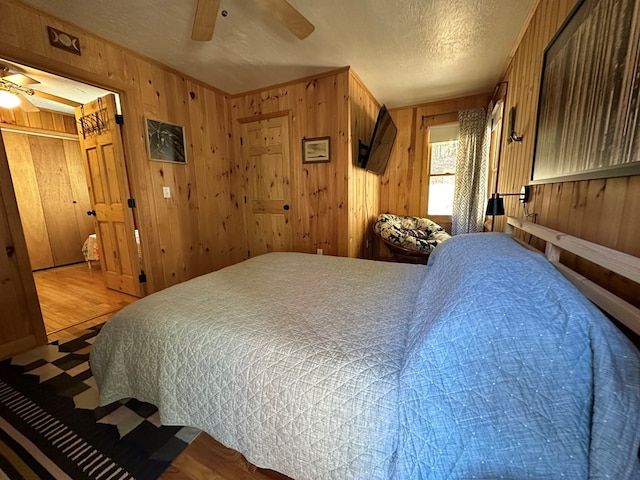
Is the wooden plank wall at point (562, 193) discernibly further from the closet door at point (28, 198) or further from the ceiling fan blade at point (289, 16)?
the closet door at point (28, 198)

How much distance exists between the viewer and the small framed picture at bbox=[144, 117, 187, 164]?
260 cm

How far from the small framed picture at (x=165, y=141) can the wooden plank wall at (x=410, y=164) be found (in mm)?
3073

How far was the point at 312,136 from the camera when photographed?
10.1 ft

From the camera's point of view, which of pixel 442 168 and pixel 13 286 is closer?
pixel 13 286

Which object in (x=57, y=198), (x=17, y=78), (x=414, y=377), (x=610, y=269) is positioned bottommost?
(x=414, y=377)

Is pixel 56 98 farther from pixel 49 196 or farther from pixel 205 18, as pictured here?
pixel 205 18

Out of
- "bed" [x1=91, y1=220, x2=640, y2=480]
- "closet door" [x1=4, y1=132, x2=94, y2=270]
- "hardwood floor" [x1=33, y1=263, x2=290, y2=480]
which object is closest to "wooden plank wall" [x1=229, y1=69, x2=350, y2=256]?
"bed" [x1=91, y1=220, x2=640, y2=480]

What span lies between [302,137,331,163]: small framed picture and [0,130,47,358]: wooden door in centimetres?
257

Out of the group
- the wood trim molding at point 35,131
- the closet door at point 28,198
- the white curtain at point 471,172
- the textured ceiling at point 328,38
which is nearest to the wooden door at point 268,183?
the textured ceiling at point 328,38

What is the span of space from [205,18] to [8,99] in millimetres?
2859

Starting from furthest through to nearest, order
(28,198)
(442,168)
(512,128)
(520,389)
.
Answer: (28,198), (442,168), (512,128), (520,389)

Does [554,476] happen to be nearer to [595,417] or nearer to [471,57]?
[595,417]

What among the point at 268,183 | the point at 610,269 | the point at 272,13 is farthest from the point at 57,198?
the point at 610,269

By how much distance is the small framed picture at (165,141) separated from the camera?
260 centimetres
